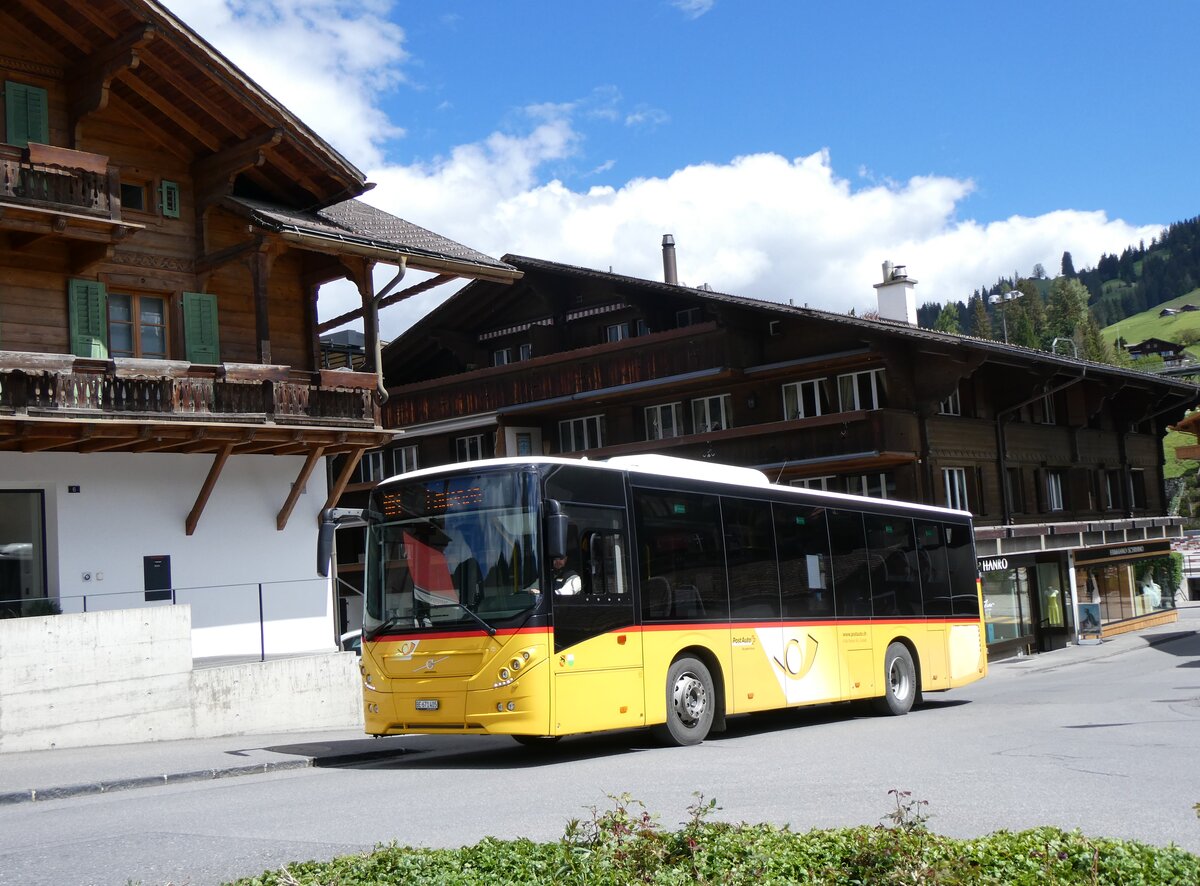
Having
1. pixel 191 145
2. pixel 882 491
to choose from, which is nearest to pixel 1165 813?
pixel 191 145

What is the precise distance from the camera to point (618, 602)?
13789 mm

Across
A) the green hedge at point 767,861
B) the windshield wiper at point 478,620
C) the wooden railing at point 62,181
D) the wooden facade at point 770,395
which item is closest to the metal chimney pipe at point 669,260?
the wooden facade at point 770,395

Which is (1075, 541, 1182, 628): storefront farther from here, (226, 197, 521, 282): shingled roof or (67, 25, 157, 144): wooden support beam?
(67, 25, 157, 144): wooden support beam

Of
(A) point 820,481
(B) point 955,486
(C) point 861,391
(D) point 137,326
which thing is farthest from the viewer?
(B) point 955,486

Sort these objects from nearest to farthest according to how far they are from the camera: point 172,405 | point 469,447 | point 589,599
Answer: point 589,599 → point 172,405 → point 469,447

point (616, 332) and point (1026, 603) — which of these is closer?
point (1026, 603)

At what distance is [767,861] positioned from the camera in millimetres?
6121

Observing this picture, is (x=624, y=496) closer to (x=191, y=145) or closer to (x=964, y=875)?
(x=964, y=875)

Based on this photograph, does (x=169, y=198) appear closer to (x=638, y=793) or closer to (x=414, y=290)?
(x=414, y=290)

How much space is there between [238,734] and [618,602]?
23.9ft

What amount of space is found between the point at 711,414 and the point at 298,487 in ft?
58.9

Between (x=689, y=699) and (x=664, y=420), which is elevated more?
(x=664, y=420)

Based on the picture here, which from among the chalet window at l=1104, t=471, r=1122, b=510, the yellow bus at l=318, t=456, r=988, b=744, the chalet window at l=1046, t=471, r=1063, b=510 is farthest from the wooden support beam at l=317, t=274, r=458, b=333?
the chalet window at l=1104, t=471, r=1122, b=510

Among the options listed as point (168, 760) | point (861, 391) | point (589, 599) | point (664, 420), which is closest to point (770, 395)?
point (861, 391)
